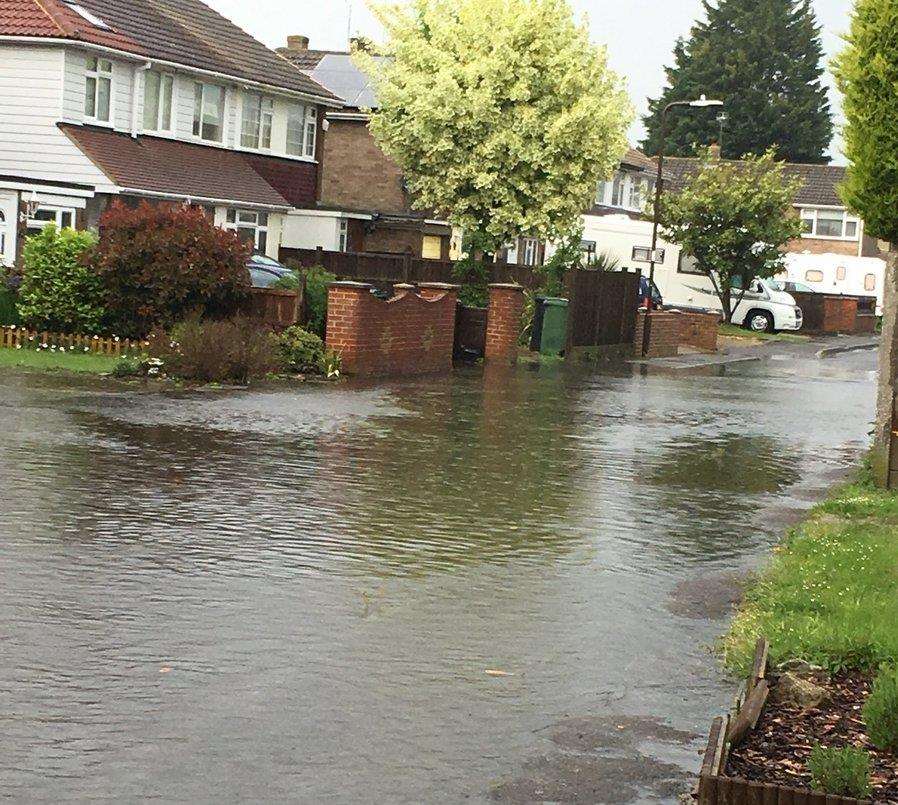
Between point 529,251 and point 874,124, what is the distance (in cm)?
4717

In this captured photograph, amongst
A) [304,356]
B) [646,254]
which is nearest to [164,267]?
[304,356]

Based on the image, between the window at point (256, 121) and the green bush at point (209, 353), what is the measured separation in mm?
22097

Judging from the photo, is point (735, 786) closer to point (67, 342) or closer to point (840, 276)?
point (67, 342)

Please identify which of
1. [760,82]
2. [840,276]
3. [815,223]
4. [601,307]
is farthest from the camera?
[760,82]

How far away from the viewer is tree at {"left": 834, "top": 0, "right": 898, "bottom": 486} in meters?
14.1

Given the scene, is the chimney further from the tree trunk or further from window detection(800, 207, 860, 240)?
the tree trunk

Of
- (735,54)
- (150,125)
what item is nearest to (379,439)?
(150,125)

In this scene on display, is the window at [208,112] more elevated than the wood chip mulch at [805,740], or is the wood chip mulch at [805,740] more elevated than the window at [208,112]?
the window at [208,112]

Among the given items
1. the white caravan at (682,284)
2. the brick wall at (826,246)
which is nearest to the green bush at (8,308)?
the white caravan at (682,284)

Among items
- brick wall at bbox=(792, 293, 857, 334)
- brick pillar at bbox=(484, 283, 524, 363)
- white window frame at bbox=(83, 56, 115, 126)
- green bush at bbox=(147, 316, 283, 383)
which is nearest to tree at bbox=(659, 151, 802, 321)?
brick wall at bbox=(792, 293, 857, 334)

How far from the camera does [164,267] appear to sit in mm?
24703

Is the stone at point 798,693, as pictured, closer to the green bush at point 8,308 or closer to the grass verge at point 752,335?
the green bush at point 8,308

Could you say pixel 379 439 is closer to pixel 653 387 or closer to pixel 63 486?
pixel 63 486

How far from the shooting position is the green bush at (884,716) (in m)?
5.84
